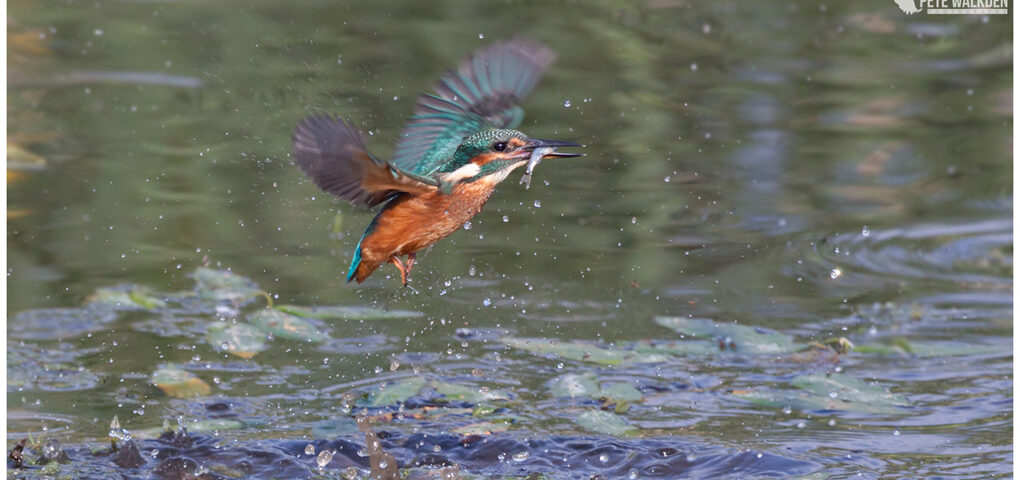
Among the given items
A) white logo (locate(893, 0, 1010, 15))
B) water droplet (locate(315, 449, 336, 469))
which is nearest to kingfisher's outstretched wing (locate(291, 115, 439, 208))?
water droplet (locate(315, 449, 336, 469))

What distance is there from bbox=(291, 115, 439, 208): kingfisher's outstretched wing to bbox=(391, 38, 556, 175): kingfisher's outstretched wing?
0.57 meters

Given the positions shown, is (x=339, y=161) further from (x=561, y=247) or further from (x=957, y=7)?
(x=957, y=7)

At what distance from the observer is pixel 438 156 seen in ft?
12.1

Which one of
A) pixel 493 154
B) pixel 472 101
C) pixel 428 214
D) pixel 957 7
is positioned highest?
pixel 957 7

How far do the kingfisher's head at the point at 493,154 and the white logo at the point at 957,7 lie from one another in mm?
6193

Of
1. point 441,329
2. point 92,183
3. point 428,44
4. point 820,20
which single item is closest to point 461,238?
point 441,329

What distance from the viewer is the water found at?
388cm

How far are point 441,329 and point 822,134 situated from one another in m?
3.03

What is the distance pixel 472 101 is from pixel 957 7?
6295mm

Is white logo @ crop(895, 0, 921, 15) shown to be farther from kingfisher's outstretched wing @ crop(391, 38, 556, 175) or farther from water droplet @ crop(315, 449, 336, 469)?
water droplet @ crop(315, 449, 336, 469)

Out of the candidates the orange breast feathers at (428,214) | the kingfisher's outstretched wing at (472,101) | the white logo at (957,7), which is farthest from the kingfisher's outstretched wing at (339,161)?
the white logo at (957,7)

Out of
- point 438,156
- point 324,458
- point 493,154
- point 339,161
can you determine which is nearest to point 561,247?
point 438,156

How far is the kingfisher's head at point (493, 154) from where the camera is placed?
3.24m

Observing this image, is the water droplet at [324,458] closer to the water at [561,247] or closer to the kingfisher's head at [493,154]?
the water at [561,247]
